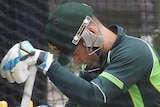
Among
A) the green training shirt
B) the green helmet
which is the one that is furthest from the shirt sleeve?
the green helmet

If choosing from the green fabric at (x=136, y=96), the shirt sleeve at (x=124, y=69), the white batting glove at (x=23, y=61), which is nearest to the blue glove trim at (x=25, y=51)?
the white batting glove at (x=23, y=61)

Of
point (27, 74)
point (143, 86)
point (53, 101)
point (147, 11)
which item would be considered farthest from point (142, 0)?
point (27, 74)

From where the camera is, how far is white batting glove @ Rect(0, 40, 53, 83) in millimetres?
1193

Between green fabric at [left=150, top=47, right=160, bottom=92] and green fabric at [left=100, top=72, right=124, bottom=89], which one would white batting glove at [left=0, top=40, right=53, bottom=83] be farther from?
green fabric at [left=150, top=47, right=160, bottom=92]

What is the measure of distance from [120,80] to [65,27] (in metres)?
0.18

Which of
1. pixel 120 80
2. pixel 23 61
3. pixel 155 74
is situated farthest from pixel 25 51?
pixel 155 74

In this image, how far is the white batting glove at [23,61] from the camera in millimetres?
1193

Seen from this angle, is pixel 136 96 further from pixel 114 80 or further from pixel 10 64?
pixel 10 64

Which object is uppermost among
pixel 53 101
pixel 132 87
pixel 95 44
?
pixel 95 44

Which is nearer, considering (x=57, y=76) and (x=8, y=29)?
(x=57, y=76)

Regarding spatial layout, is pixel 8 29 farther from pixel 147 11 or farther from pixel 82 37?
pixel 147 11

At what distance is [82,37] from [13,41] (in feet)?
2.36

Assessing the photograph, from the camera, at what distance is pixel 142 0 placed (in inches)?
103

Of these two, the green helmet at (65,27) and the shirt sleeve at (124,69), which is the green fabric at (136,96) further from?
the green helmet at (65,27)
